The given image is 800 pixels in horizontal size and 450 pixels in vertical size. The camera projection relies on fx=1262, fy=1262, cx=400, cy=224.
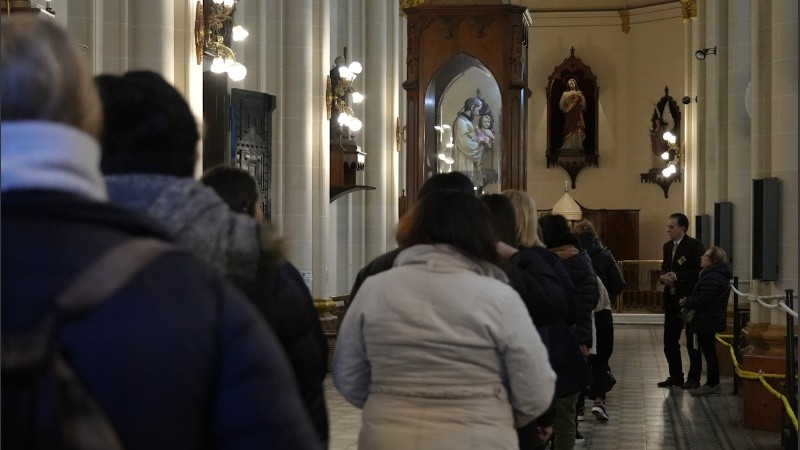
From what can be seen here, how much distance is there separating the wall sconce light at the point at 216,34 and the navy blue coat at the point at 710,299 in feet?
17.0

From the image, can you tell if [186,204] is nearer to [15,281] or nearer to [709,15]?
[15,281]

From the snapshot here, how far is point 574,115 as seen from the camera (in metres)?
32.2

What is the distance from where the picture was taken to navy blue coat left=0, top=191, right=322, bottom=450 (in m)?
1.55

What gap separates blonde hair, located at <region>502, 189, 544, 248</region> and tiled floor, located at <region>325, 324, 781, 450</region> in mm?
4003

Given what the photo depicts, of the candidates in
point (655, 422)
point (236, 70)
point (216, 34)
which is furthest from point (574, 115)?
point (216, 34)

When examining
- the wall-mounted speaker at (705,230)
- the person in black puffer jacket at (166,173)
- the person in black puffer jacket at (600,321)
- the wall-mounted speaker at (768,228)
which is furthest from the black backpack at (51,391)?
the wall-mounted speaker at (705,230)

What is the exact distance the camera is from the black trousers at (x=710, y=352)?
13.1 m

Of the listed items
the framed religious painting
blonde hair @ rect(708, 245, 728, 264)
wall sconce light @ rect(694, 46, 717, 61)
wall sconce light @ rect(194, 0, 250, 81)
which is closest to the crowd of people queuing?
wall sconce light @ rect(194, 0, 250, 81)

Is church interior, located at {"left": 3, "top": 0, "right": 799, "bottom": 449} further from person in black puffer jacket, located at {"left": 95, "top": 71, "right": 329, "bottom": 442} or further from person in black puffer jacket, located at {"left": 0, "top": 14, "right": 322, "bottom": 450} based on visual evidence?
person in black puffer jacket, located at {"left": 0, "top": 14, "right": 322, "bottom": 450}

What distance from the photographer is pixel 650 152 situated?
31766 mm

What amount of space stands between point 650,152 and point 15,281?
31.0 m

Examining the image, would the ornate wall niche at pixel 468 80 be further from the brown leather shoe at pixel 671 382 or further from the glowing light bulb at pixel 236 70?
the glowing light bulb at pixel 236 70

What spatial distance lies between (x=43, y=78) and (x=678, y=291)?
1282 centimetres

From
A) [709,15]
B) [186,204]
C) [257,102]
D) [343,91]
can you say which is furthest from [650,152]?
[186,204]
